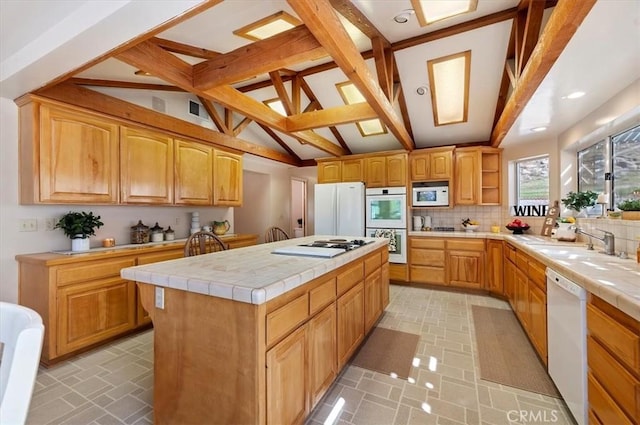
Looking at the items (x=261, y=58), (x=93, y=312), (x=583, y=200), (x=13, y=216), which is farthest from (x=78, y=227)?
(x=583, y=200)

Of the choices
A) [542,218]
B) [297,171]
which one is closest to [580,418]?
[542,218]

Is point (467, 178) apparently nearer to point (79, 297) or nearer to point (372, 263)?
point (372, 263)

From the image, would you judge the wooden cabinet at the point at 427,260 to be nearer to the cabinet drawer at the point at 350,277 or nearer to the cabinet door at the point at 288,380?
the cabinet drawer at the point at 350,277

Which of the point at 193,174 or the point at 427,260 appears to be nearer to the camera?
the point at 193,174

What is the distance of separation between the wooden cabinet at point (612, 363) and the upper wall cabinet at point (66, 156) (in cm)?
378

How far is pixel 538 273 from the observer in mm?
2281

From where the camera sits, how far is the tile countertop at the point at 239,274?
1.22m

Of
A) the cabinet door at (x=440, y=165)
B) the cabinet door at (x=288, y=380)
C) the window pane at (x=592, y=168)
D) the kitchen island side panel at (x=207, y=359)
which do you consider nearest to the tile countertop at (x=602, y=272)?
the window pane at (x=592, y=168)

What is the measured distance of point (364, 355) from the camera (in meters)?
2.39

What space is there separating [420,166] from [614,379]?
3.71 m

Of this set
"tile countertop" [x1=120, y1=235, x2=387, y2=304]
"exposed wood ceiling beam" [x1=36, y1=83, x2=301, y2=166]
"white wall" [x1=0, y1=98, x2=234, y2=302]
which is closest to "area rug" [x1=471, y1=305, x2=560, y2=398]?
"tile countertop" [x1=120, y1=235, x2=387, y2=304]

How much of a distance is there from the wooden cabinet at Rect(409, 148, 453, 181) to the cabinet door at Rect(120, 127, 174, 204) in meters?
3.59

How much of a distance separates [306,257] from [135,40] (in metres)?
1.72

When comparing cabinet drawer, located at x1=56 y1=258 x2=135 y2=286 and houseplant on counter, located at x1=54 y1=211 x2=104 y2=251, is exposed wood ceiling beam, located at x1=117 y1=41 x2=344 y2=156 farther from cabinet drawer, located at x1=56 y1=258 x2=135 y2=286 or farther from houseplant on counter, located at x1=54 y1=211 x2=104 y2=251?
cabinet drawer, located at x1=56 y1=258 x2=135 y2=286
